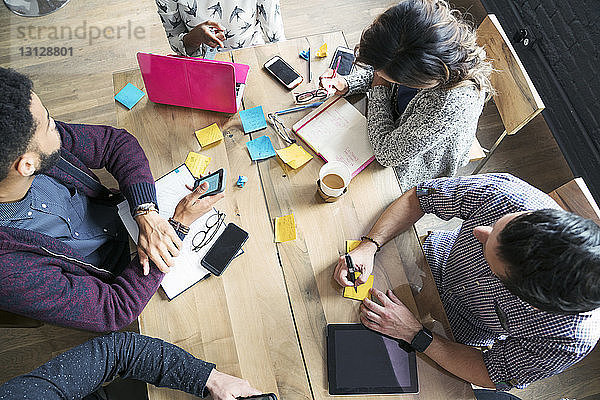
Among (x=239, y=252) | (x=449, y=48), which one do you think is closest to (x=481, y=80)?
(x=449, y=48)

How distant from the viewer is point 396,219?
57.7 inches

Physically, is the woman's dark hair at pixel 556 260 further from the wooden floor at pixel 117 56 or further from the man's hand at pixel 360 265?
the wooden floor at pixel 117 56

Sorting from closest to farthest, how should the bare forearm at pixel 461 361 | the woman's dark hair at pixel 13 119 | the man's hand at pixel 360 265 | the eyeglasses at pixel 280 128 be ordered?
the woman's dark hair at pixel 13 119, the bare forearm at pixel 461 361, the man's hand at pixel 360 265, the eyeglasses at pixel 280 128

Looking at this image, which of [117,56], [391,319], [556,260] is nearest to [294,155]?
[391,319]

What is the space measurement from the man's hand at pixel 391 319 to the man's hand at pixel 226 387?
39cm

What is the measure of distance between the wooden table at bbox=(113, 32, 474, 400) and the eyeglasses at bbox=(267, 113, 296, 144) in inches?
0.9

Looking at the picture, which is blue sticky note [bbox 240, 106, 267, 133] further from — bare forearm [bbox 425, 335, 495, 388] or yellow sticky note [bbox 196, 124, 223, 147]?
bare forearm [bbox 425, 335, 495, 388]

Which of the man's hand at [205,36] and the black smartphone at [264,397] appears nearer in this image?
the black smartphone at [264,397]

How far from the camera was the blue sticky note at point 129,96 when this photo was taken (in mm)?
1684

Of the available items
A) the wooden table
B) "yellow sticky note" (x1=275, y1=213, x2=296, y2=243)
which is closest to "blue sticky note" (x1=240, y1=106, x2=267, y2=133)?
the wooden table

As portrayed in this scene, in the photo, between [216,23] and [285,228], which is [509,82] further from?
[216,23]

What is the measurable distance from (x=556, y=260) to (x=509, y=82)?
97 centimetres

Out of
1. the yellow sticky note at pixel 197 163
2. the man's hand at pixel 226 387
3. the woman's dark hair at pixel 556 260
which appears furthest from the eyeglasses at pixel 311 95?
the man's hand at pixel 226 387

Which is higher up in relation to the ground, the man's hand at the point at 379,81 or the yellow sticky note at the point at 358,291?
the man's hand at the point at 379,81
